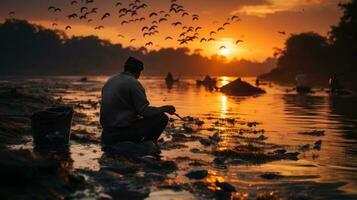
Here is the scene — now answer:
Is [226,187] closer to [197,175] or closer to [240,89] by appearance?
[197,175]

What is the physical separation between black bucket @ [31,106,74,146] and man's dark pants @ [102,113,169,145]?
97cm

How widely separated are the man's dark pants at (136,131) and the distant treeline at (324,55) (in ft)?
196

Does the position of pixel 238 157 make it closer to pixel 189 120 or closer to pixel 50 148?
pixel 50 148

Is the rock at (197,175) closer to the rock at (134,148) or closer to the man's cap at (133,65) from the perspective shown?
the rock at (134,148)

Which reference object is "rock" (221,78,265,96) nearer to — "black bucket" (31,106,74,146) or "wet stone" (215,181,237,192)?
→ "black bucket" (31,106,74,146)

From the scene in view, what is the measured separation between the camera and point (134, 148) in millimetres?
10664

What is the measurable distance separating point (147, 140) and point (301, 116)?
38.8 ft

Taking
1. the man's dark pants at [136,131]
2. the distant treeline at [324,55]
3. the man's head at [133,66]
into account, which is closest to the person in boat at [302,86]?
the distant treeline at [324,55]

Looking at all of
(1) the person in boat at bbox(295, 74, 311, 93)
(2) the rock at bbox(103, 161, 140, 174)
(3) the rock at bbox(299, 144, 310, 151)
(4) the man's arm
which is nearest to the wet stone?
(2) the rock at bbox(103, 161, 140, 174)

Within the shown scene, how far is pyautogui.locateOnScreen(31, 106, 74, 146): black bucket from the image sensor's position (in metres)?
11.1

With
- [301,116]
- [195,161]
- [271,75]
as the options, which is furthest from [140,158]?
[271,75]

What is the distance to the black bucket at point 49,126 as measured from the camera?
Result: 1105 centimetres

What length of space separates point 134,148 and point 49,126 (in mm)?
2030

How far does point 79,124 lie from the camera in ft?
54.1
